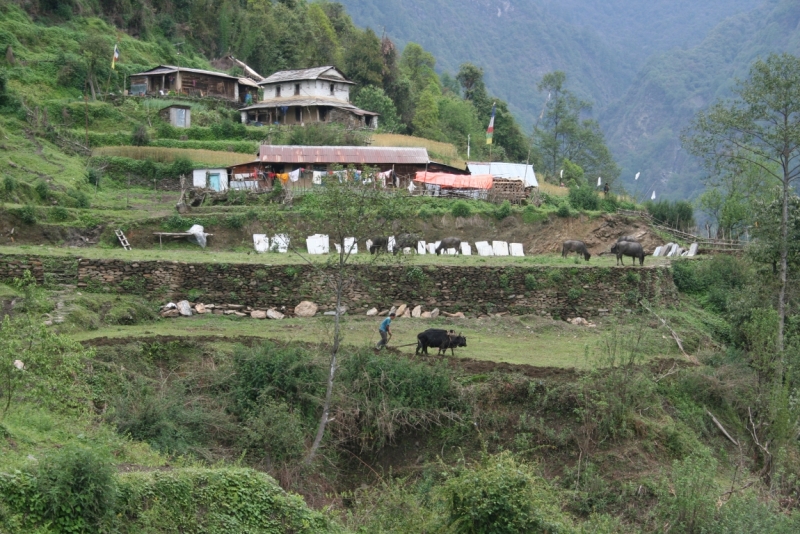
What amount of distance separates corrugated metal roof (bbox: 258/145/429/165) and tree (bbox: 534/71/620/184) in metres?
32.8

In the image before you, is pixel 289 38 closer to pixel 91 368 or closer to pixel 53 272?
pixel 53 272

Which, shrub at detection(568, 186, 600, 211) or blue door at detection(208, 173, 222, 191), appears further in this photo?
blue door at detection(208, 173, 222, 191)

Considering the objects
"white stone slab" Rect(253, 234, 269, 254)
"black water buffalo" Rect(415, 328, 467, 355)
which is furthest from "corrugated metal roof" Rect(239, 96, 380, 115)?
"black water buffalo" Rect(415, 328, 467, 355)

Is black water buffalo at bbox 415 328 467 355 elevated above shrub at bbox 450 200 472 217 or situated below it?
below

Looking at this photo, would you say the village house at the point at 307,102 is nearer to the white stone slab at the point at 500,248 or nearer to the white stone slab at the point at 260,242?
the white stone slab at the point at 500,248

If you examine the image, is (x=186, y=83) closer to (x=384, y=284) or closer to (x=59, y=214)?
(x=59, y=214)

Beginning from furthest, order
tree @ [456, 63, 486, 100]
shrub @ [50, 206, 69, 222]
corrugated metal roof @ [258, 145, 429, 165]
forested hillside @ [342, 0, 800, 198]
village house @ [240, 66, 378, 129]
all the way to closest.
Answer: forested hillside @ [342, 0, 800, 198] → tree @ [456, 63, 486, 100] → village house @ [240, 66, 378, 129] → corrugated metal roof @ [258, 145, 429, 165] → shrub @ [50, 206, 69, 222]

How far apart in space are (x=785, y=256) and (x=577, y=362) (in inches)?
351

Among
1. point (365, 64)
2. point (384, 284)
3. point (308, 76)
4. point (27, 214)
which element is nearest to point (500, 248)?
point (384, 284)

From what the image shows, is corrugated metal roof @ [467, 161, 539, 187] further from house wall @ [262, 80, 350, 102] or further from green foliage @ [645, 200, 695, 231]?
house wall @ [262, 80, 350, 102]

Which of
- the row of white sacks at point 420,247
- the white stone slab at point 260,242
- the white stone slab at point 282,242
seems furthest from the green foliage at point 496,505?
the white stone slab at point 260,242

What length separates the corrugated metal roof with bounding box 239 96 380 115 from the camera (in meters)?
62.8

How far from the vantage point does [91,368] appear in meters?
21.2

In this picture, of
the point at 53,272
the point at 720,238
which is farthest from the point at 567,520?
the point at 720,238
